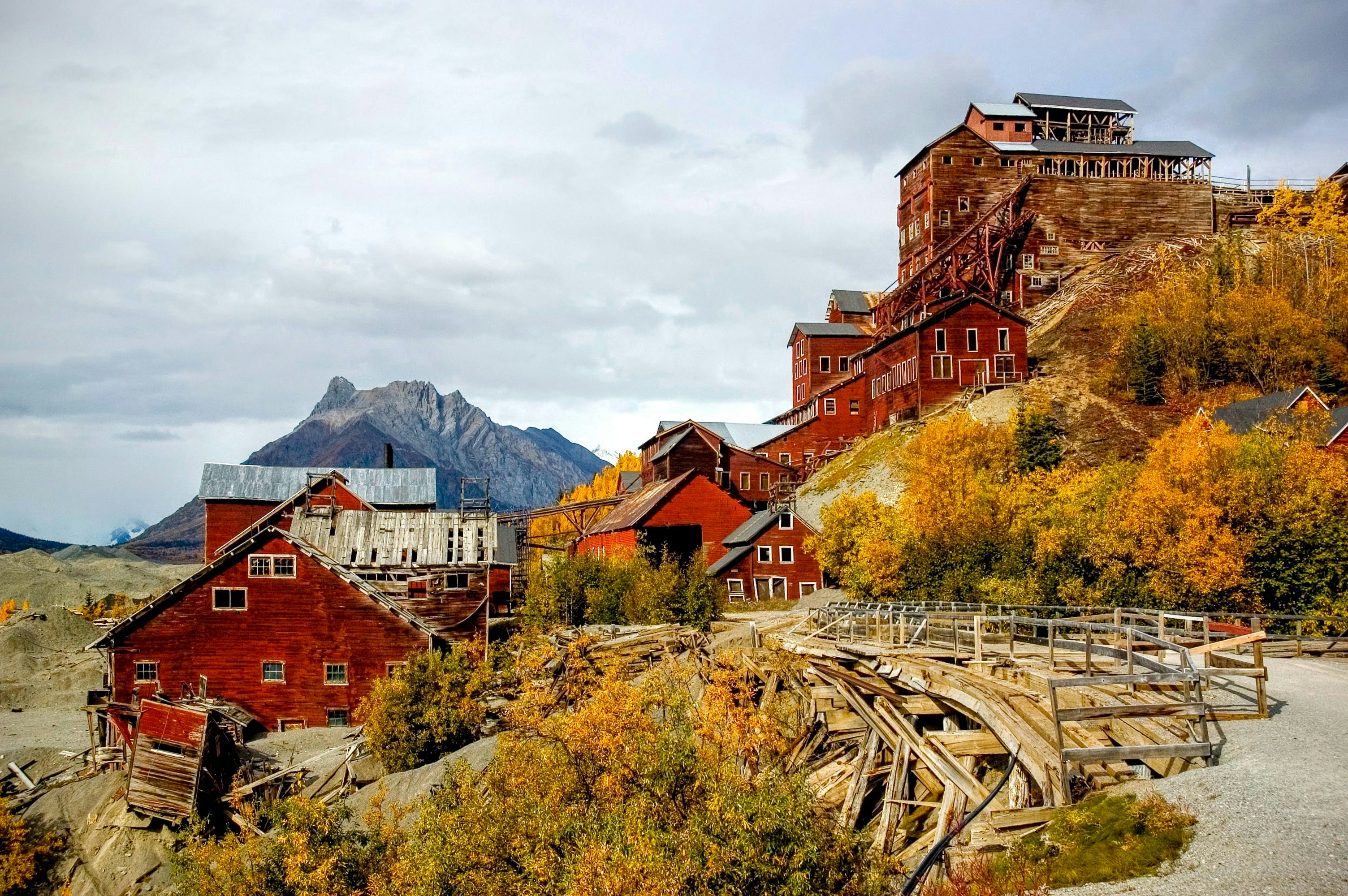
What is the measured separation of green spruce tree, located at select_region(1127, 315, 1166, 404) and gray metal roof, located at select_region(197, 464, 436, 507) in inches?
1944

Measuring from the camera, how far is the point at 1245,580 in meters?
38.2

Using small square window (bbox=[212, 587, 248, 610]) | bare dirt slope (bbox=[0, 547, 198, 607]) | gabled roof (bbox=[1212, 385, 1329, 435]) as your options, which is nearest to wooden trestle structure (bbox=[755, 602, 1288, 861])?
small square window (bbox=[212, 587, 248, 610])

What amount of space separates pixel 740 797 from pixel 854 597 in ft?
123

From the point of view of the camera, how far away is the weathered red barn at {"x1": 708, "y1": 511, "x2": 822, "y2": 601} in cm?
6512

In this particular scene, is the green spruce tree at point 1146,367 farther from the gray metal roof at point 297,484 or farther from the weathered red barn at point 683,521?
the gray metal roof at point 297,484

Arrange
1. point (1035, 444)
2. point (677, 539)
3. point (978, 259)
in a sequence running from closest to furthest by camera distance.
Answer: point (1035, 444)
point (677, 539)
point (978, 259)

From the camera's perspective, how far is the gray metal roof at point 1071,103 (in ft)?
346

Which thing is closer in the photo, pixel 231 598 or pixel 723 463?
pixel 231 598

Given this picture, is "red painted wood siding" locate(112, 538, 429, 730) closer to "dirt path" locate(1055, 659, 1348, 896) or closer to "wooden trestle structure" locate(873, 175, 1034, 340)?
"dirt path" locate(1055, 659, 1348, 896)

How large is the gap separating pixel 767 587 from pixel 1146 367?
30.3 metres

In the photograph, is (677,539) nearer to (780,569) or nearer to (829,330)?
(780,569)

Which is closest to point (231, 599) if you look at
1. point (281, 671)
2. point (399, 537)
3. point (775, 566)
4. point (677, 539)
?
point (281, 671)

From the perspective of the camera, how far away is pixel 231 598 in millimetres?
47125

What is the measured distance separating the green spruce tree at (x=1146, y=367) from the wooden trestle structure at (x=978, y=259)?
799 inches
